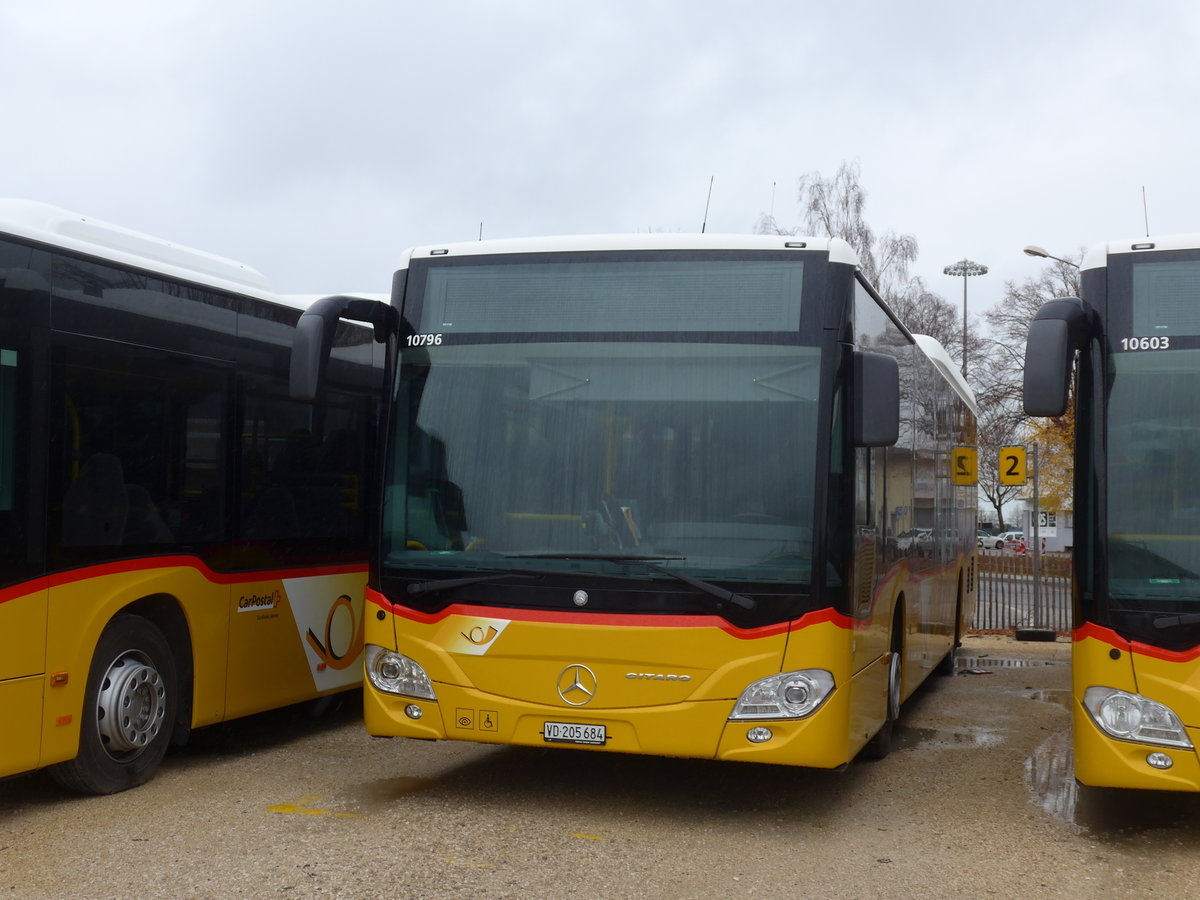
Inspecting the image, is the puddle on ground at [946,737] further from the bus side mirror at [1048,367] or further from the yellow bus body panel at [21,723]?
the yellow bus body panel at [21,723]

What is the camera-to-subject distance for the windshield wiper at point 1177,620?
6309 millimetres

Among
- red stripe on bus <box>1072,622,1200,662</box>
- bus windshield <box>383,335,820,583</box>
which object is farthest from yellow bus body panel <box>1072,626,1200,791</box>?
bus windshield <box>383,335,820,583</box>

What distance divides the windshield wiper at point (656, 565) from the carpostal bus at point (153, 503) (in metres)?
2.25

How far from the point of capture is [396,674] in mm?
7160

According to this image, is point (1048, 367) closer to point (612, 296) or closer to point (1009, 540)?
point (612, 296)

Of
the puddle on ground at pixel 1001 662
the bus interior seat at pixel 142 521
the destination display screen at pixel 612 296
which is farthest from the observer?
the puddle on ground at pixel 1001 662

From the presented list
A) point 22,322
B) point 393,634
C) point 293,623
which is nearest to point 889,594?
point 393,634

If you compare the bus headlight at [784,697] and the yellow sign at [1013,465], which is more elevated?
the yellow sign at [1013,465]

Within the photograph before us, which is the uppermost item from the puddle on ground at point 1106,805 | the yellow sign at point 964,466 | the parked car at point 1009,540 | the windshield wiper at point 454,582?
the yellow sign at point 964,466

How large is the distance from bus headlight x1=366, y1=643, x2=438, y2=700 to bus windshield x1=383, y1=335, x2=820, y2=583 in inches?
18.8

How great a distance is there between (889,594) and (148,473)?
451cm

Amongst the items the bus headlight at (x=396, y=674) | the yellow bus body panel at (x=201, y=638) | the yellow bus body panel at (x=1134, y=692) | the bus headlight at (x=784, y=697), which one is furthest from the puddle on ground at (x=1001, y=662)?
the bus headlight at (x=396, y=674)

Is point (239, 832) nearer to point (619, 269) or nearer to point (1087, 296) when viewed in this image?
point (619, 269)

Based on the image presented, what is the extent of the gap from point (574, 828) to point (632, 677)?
2.79 feet
